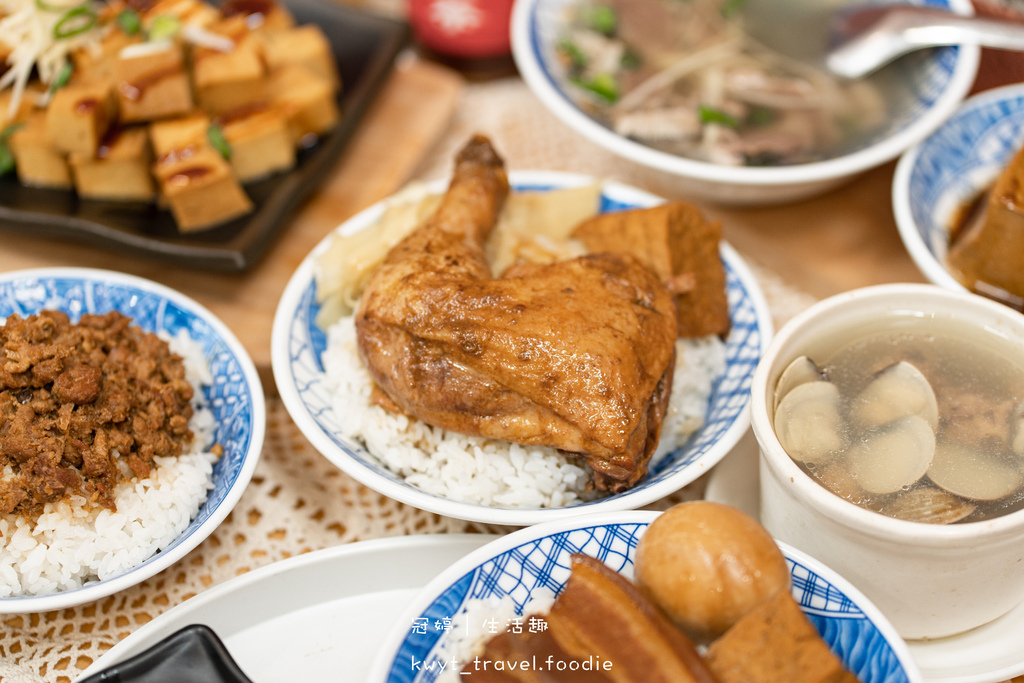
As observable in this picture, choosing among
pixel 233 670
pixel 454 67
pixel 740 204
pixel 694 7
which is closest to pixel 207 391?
pixel 233 670

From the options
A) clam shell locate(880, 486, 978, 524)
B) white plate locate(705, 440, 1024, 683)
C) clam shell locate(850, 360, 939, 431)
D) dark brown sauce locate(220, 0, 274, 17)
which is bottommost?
white plate locate(705, 440, 1024, 683)

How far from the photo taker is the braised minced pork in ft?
5.32

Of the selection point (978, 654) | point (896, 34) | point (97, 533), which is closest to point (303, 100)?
point (97, 533)

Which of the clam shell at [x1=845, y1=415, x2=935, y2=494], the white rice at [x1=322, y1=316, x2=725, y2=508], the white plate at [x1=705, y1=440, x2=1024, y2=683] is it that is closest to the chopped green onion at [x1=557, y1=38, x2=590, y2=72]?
the white rice at [x1=322, y1=316, x2=725, y2=508]

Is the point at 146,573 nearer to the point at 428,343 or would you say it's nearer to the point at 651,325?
the point at 428,343

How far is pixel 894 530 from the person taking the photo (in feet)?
4.35

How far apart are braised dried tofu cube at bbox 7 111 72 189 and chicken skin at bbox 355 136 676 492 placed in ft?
4.73

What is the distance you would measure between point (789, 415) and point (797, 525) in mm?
215

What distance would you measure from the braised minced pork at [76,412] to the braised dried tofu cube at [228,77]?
118cm

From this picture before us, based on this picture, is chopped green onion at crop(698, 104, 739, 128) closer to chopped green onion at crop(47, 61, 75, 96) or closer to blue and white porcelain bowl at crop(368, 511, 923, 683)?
blue and white porcelain bowl at crop(368, 511, 923, 683)

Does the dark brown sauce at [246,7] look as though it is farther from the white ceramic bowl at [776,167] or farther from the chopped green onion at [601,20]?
the chopped green onion at [601,20]

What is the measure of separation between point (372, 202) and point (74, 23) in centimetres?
115

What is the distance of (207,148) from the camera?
256 centimetres

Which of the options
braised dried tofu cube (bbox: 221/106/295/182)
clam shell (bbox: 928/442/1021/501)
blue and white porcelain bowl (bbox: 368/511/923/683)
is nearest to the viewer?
blue and white porcelain bowl (bbox: 368/511/923/683)
